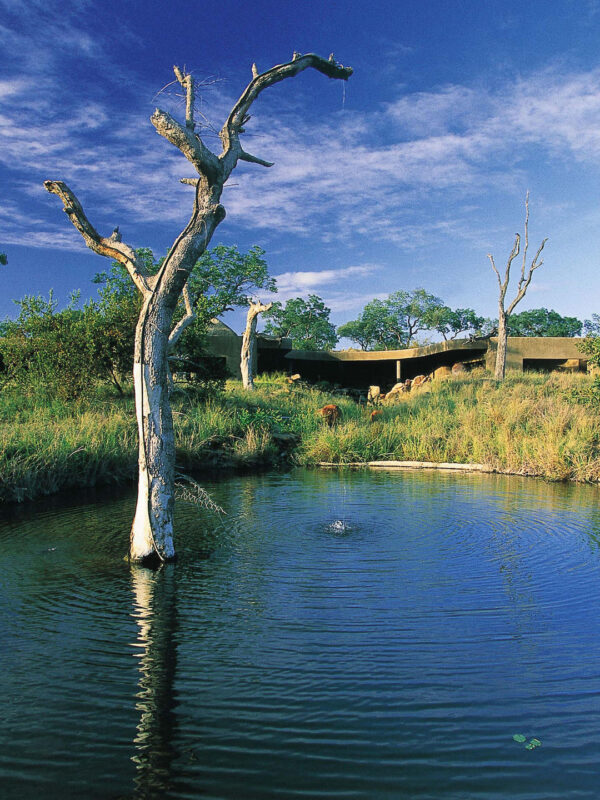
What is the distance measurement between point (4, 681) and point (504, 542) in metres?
5.20

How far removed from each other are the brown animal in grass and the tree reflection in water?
12936 millimetres

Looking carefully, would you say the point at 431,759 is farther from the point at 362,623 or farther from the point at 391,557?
the point at 391,557

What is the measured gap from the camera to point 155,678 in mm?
3543

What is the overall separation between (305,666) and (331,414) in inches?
Answer: 593

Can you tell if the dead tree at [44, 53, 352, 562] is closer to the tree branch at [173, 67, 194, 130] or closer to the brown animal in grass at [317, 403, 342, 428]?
the tree branch at [173, 67, 194, 130]

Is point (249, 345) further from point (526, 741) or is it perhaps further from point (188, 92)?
point (526, 741)

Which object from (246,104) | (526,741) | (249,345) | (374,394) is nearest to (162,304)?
(246,104)

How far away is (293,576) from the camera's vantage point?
5.50 meters

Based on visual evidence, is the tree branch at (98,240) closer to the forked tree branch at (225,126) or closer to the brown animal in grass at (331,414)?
the forked tree branch at (225,126)

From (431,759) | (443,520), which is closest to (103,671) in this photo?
(431,759)

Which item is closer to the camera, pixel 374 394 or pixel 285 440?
pixel 285 440

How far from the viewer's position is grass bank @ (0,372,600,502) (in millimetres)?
11320

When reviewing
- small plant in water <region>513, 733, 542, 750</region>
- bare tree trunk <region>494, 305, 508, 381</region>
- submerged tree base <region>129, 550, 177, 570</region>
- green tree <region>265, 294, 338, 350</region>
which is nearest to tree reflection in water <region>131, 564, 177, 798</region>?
submerged tree base <region>129, 550, 177, 570</region>

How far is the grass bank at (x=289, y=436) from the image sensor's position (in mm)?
11320
